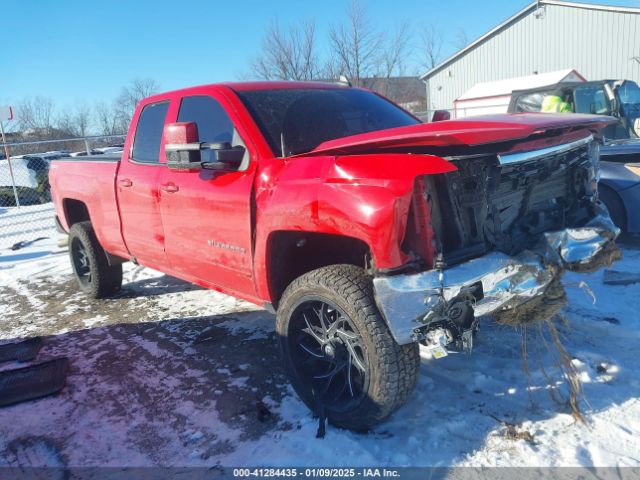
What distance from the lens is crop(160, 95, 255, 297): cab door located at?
326 cm

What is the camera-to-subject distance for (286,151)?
3189mm

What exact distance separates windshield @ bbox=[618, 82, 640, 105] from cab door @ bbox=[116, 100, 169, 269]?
817 cm

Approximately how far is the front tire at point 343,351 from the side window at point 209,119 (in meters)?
1.14

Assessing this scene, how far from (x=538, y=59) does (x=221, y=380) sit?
3004cm

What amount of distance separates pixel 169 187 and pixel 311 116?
47.2 inches

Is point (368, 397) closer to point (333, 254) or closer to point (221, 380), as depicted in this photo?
point (333, 254)

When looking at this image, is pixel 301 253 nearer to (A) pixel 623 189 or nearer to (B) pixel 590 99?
(A) pixel 623 189

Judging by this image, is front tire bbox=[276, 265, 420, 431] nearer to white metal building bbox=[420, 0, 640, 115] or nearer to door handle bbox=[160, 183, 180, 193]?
door handle bbox=[160, 183, 180, 193]

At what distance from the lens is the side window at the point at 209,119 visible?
11.5 feet

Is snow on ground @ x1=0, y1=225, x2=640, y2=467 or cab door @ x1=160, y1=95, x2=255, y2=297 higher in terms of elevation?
cab door @ x1=160, y1=95, x2=255, y2=297

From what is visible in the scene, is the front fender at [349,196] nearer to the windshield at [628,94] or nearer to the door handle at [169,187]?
the door handle at [169,187]

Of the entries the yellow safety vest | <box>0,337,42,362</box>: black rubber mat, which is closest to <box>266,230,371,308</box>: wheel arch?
<box>0,337,42,362</box>: black rubber mat

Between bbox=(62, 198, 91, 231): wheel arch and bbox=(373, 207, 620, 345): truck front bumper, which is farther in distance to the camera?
bbox=(62, 198, 91, 231): wheel arch

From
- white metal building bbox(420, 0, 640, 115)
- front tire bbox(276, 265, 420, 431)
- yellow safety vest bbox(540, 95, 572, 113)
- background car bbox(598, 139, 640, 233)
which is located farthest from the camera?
white metal building bbox(420, 0, 640, 115)
